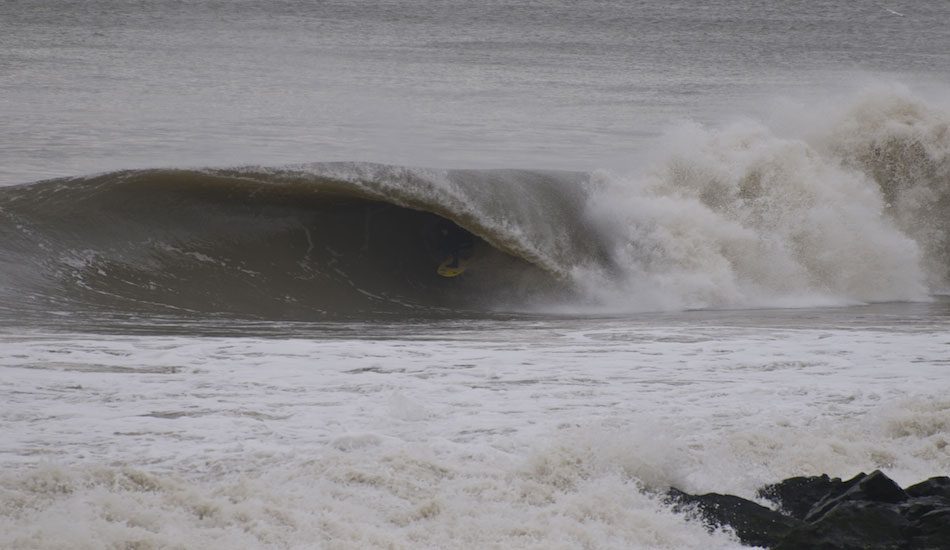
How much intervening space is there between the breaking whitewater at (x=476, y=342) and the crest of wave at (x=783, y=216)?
1.3 inches

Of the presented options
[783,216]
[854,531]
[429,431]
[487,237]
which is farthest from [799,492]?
[783,216]

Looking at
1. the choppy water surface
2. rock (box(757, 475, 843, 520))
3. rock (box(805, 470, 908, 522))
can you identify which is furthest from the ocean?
rock (box(805, 470, 908, 522))

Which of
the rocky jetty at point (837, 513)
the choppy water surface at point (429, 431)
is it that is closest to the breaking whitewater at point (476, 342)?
the choppy water surface at point (429, 431)

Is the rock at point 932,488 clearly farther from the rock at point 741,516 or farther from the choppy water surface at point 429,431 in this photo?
the rock at point 741,516

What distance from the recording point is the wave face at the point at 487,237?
903 centimetres

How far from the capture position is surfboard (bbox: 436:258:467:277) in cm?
1001

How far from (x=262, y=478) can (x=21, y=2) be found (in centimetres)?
4196

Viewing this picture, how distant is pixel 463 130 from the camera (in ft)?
62.1

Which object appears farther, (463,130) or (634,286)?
(463,130)

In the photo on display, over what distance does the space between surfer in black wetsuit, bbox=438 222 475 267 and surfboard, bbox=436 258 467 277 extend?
0.10ft

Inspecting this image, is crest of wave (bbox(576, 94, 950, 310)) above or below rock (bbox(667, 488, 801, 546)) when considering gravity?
above

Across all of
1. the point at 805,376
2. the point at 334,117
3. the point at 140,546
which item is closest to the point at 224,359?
the point at 140,546

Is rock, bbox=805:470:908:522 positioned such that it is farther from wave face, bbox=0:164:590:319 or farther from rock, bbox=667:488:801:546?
wave face, bbox=0:164:590:319

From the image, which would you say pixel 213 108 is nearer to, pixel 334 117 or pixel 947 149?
pixel 334 117
